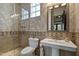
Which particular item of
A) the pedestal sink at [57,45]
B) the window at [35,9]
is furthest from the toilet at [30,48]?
the window at [35,9]

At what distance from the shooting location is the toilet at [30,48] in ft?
6.44

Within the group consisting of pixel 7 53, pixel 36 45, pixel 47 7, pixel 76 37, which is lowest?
pixel 7 53

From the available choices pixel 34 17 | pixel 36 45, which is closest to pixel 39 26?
pixel 34 17

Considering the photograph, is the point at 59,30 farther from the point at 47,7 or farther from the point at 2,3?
the point at 2,3

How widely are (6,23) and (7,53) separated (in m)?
0.52

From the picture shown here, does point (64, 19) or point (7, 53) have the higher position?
point (64, 19)

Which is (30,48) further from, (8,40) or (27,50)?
(8,40)

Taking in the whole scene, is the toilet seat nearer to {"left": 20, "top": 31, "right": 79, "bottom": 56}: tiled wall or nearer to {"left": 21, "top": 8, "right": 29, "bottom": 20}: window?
{"left": 20, "top": 31, "right": 79, "bottom": 56}: tiled wall

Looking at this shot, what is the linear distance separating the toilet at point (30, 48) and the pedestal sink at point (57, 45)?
0.12 m

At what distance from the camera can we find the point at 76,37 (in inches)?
74.7

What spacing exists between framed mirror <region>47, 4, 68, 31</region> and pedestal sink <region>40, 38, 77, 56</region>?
0.68ft

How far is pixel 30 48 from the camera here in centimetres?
198

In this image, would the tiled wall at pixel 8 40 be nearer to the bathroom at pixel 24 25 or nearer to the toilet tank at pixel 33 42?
the bathroom at pixel 24 25

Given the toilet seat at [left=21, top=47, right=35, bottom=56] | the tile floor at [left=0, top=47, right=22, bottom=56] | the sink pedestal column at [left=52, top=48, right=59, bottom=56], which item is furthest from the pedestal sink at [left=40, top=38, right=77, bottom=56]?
the tile floor at [left=0, top=47, right=22, bottom=56]
